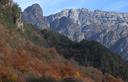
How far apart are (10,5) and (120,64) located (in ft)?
230

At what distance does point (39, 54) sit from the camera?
100m

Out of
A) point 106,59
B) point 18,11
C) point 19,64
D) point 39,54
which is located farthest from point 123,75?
point 19,64

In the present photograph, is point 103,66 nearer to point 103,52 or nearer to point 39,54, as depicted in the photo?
point 103,52

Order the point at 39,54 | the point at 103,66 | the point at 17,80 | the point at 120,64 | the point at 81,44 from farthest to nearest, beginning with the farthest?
the point at 81,44
the point at 120,64
the point at 103,66
the point at 39,54
the point at 17,80

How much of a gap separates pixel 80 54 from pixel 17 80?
143 metres

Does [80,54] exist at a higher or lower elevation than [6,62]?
lower

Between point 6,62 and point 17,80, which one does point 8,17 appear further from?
point 17,80

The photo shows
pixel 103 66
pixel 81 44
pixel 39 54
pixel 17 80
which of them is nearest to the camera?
pixel 17 80

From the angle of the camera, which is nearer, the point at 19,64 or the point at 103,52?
the point at 19,64

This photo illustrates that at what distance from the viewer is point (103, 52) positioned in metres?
180

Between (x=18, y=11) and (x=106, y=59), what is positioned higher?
(x=18, y=11)

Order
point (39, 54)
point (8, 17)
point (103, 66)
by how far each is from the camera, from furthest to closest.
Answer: point (103, 66) < point (8, 17) < point (39, 54)

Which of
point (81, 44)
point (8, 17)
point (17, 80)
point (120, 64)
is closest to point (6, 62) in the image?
point (17, 80)

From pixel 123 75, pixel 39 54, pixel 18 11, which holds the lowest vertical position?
Result: pixel 123 75
